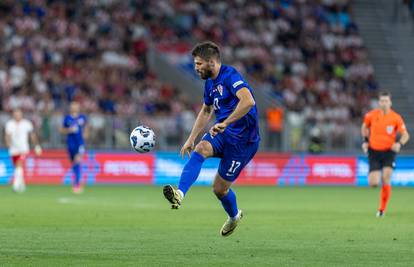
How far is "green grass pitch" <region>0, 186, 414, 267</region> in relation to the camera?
1173 centimetres

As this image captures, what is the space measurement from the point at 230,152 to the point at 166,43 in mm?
27094

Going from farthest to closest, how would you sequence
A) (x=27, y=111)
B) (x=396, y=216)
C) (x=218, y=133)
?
1. (x=27, y=111)
2. (x=396, y=216)
3. (x=218, y=133)

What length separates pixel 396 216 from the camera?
789 inches

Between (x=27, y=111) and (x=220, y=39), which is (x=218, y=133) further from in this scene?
(x=220, y=39)

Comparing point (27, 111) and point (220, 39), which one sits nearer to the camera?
point (27, 111)

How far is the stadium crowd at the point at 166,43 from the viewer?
34.7 m

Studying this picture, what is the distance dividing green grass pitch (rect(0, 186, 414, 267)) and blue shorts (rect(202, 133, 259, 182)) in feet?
3.30

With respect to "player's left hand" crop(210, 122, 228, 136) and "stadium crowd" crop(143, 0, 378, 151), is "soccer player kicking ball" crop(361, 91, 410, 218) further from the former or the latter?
"stadium crowd" crop(143, 0, 378, 151)

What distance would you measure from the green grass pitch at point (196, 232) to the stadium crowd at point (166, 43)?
8.52 metres

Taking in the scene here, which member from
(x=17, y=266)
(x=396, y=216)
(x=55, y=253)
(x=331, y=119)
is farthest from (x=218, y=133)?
(x=331, y=119)

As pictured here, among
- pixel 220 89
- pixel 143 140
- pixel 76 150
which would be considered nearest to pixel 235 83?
pixel 220 89

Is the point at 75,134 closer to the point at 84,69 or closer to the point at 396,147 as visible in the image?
the point at 84,69

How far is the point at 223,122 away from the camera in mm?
12523

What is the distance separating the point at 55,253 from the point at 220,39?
1178 inches
